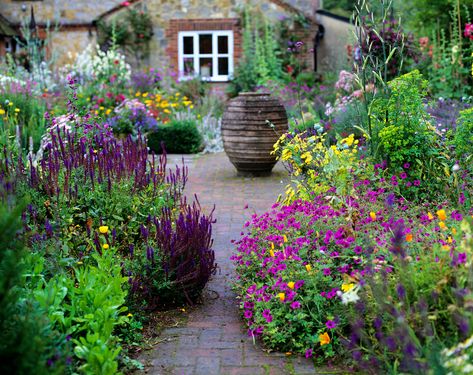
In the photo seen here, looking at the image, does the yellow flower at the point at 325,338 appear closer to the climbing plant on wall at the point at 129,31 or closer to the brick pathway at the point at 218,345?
the brick pathway at the point at 218,345

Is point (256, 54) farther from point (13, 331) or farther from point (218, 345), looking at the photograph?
point (13, 331)

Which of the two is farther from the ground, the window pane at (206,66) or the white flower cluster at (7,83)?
the window pane at (206,66)

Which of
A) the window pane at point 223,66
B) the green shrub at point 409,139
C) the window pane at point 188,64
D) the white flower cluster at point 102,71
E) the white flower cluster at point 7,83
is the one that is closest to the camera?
the green shrub at point 409,139

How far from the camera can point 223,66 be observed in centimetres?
1812

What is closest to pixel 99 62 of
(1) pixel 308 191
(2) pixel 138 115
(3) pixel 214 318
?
(2) pixel 138 115

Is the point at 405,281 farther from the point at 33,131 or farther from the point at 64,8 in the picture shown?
the point at 64,8

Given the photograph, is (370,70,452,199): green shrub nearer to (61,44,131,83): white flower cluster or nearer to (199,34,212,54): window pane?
(61,44,131,83): white flower cluster

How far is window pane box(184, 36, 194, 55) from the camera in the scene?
1817 cm

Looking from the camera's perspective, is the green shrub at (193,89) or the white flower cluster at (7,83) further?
the green shrub at (193,89)

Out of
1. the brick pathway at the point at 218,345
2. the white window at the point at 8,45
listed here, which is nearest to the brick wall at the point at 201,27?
the white window at the point at 8,45

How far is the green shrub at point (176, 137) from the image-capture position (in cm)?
1191

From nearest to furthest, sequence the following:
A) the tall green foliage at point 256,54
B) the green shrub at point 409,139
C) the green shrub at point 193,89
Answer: the green shrub at point 409,139
the green shrub at point 193,89
the tall green foliage at point 256,54

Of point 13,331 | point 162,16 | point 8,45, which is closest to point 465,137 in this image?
point 13,331

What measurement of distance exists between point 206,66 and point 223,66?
45 cm
